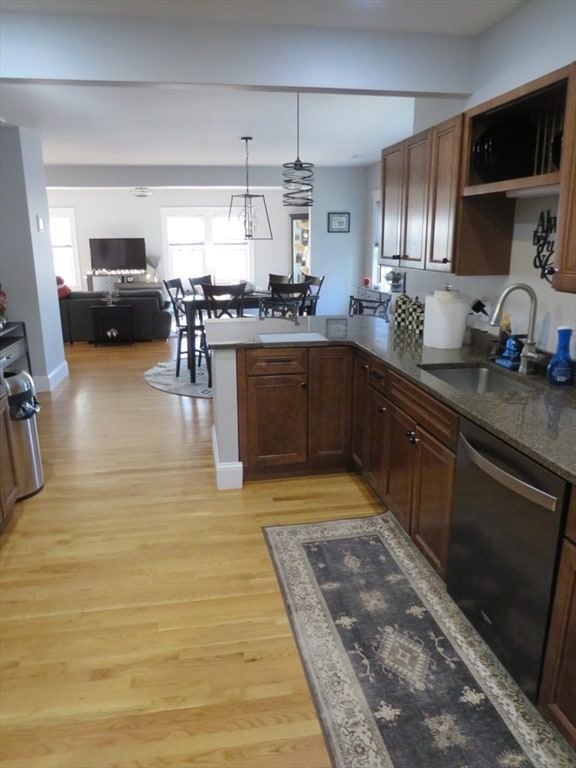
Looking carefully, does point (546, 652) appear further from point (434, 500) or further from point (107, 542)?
point (107, 542)

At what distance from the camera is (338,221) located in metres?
8.78

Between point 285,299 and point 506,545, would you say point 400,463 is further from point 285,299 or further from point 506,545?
point 285,299

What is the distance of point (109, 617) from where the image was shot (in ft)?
7.35

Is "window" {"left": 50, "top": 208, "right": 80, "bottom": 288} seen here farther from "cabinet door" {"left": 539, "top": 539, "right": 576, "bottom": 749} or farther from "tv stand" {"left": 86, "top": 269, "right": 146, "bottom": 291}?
"cabinet door" {"left": 539, "top": 539, "right": 576, "bottom": 749}

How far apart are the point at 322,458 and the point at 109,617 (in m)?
1.67

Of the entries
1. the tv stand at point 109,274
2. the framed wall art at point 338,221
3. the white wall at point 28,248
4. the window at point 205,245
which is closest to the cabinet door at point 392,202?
the white wall at point 28,248

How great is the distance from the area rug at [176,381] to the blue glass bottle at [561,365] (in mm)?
3533

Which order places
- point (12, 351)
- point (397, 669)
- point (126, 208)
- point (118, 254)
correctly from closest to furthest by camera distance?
point (397, 669) < point (12, 351) < point (118, 254) < point (126, 208)

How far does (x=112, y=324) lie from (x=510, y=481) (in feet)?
23.5

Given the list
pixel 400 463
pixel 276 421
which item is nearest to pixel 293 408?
pixel 276 421

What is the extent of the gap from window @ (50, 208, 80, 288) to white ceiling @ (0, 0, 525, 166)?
386 cm

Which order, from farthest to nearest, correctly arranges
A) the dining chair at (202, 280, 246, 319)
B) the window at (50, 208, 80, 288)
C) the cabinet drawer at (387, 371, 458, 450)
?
the window at (50, 208, 80, 288) < the dining chair at (202, 280, 246, 319) < the cabinet drawer at (387, 371, 458, 450)

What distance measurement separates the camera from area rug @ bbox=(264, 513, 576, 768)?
1.63 metres

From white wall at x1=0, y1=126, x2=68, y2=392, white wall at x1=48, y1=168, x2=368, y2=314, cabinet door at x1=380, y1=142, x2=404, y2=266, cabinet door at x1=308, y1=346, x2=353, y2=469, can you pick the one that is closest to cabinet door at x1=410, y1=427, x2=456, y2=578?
cabinet door at x1=308, y1=346, x2=353, y2=469
